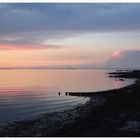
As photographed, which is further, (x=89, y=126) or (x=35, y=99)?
(x=35, y=99)

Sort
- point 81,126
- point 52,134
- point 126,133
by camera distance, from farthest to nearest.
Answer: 1. point 81,126
2. point 52,134
3. point 126,133

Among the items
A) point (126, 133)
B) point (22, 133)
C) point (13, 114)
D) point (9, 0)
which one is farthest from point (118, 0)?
point (13, 114)

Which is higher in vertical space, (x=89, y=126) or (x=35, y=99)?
(x=35, y=99)

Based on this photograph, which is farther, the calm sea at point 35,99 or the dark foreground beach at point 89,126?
the calm sea at point 35,99

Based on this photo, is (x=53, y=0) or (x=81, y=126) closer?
(x=53, y=0)


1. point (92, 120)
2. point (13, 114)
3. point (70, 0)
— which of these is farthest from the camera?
point (13, 114)

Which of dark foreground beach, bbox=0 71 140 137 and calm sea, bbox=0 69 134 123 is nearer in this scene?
dark foreground beach, bbox=0 71 140 137

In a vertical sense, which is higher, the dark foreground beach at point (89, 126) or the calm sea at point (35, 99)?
the calm sea at point (35, 99)

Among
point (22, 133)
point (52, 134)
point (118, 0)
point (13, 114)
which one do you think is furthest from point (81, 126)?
point (13, 114)

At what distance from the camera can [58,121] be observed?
26.9 m

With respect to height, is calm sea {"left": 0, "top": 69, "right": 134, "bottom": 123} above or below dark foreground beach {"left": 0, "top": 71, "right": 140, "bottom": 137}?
above

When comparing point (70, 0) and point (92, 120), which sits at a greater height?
point (70, 0)

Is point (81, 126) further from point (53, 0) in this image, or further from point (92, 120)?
point (53, 0)

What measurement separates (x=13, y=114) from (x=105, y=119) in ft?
41.7
